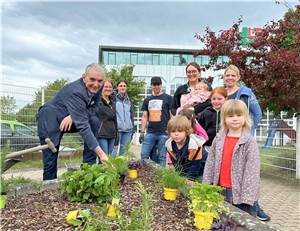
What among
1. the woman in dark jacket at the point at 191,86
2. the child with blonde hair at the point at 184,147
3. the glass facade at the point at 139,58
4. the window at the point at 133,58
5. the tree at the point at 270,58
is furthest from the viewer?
the glass facade at the point at 139,58

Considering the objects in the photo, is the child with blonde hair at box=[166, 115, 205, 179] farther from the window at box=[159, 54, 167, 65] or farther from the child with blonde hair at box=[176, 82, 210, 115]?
the window at box=[159, 54, 167, 65]

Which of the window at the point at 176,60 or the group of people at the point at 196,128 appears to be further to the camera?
the window at the point at 176,60

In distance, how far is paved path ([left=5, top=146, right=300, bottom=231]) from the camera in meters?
4.82

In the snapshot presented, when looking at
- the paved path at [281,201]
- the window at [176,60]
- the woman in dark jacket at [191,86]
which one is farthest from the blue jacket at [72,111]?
the window at [176,60]

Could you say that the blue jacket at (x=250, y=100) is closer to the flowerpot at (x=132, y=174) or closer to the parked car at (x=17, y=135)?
the flowerpot at (x=132, y=174)

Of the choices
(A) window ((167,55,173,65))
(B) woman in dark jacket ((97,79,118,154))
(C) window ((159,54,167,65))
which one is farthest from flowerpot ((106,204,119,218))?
(A) window ((167,55,173,65))

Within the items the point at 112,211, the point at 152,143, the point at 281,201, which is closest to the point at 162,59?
the point at 152,143

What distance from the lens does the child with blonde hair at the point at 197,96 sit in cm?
473

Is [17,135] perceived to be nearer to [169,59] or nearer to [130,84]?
[130,84]

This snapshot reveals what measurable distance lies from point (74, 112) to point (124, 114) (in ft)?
10.8

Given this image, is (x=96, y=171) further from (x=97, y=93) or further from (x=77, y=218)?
(x=97, y=93)

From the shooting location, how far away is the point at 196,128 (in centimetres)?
425

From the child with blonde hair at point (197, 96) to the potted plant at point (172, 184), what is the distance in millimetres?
1472

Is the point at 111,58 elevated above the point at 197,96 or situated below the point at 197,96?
above
